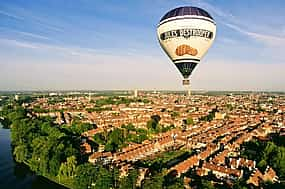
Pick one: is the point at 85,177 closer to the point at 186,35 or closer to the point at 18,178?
the point at 18,178

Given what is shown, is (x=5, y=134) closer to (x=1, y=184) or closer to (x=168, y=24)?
(x=1, y=184)

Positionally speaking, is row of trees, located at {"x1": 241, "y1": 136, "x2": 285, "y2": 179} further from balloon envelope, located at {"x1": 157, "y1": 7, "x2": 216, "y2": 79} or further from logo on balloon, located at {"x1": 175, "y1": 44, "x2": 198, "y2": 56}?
logo on balloon, located at {"x1": 175, "y1": 44, "x2": 198, "y2": 56}

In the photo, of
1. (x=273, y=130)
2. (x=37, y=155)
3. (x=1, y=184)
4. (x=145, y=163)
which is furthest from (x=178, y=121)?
(x=1, y=184)

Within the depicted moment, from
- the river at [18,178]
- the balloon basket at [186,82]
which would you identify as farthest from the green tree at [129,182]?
the balloon basket at [186,82]

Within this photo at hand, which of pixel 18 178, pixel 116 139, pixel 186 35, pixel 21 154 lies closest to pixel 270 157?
pixel 186 35

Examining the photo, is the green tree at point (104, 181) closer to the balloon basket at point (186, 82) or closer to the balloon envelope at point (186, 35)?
the balloon basket at point (186, 82)

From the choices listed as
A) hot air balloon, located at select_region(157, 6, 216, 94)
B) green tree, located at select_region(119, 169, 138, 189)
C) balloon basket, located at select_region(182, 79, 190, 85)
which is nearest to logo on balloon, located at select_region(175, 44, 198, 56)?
hot air balloon, located at select_region(157, 6, 216, 94)

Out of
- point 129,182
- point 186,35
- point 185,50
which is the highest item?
point 186,35

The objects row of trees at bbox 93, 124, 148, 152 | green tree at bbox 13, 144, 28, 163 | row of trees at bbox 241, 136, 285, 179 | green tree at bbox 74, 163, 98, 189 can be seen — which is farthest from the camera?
row of trees at bbox 93, 124, 148, 152
